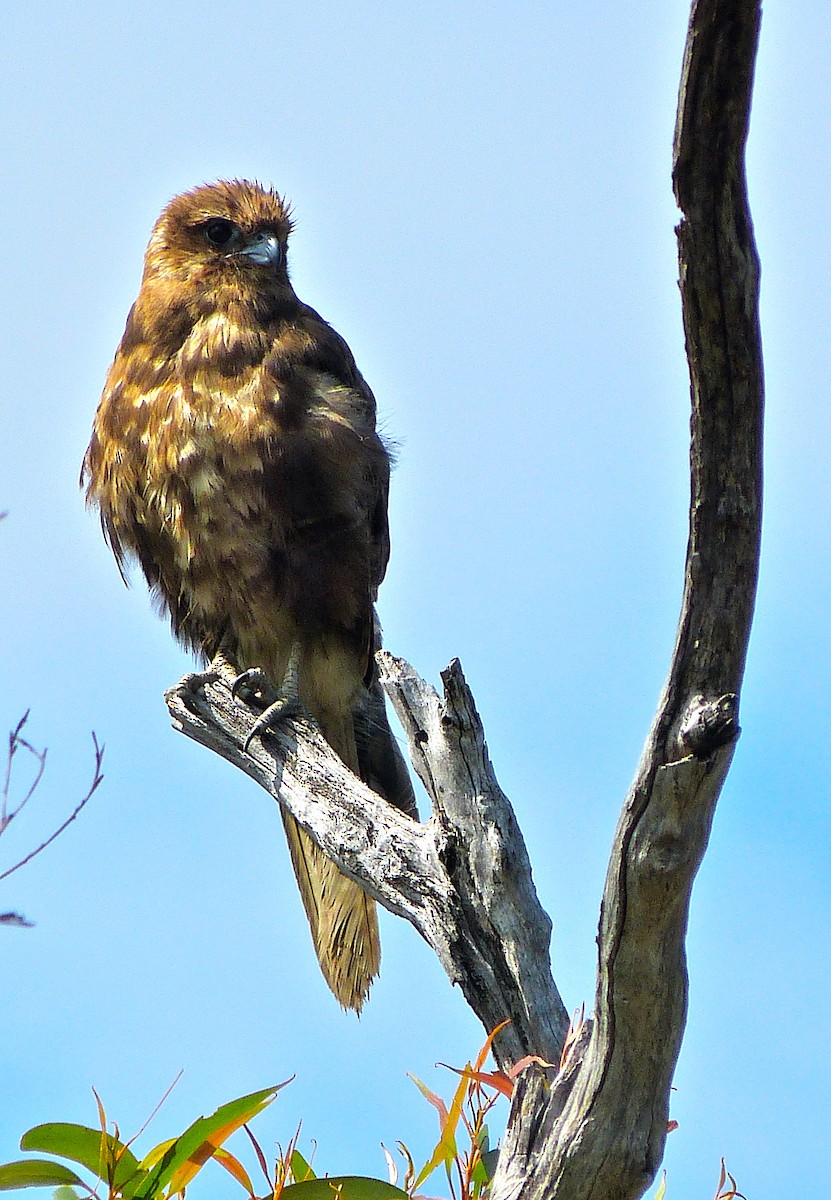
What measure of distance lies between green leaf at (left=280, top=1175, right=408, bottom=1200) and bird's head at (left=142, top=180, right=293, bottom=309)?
2.99 meters

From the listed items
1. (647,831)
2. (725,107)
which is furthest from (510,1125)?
(725,107)

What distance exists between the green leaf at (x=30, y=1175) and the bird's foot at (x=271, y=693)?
170cm

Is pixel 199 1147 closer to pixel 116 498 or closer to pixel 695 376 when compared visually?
pixel 695 376

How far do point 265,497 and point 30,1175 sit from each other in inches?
88.6

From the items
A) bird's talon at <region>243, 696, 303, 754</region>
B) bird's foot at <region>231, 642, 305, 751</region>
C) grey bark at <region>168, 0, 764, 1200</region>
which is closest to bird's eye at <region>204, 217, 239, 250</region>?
bird's foot at <region>231, 642, 305, 751</region>

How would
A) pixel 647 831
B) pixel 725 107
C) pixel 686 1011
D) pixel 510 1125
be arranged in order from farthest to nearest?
pixel 510 1125 → pixel 686 1011 → pixel 647 831 → pixel 725 107

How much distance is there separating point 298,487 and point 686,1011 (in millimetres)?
2275

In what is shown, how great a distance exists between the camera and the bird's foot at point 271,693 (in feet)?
12.4

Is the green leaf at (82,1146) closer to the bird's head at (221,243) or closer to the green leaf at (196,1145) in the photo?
the green leaf at (196,1145)

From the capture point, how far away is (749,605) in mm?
1954

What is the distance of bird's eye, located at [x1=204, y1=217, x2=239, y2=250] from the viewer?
468 cm

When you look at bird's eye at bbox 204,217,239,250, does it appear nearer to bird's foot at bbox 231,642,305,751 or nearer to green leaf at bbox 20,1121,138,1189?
bird's foot at bbox 231,642,305,751

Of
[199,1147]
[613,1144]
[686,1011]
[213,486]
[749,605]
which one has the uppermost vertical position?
[213,486]

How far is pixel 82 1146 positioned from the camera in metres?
2.19
